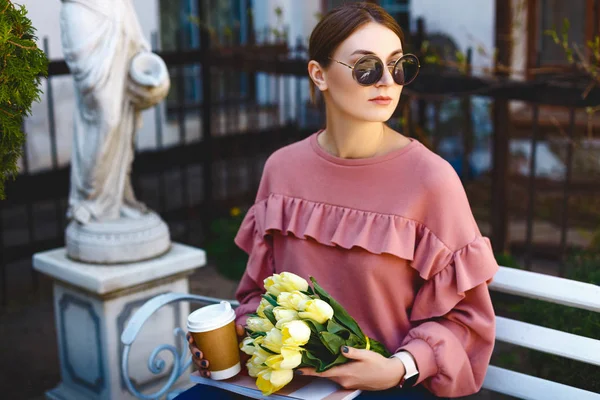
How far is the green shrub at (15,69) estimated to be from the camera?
1836mm

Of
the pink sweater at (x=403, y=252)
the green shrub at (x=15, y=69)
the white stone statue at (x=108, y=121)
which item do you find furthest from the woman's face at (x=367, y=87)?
the white stone statue at (x=108, y=121)

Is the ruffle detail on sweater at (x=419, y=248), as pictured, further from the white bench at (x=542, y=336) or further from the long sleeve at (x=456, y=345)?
the white bench at (x=542, y=336)

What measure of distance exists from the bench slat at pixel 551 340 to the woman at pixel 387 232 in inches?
11.9

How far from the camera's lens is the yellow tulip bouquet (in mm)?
1789

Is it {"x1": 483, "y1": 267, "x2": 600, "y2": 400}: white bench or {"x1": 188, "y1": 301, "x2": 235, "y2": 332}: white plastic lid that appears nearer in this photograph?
{"x1": 188, "y1": 301, "x2": 235, "y2": 332}: white plastic lid

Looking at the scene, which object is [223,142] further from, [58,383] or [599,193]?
[58,383]

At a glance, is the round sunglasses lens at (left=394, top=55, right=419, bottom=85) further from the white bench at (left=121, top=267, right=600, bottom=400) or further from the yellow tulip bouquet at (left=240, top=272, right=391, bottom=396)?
the white bench at (left=121, top=267, right=600, bottom=400)

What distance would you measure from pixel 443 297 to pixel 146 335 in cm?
159

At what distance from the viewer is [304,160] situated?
2227 millimetres

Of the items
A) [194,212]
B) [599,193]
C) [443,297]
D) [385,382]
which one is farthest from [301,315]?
[599,193]

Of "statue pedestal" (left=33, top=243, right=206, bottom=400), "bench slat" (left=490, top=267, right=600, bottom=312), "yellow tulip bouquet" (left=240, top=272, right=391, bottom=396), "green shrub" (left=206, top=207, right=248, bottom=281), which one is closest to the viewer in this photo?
"yellow tulip bouquet" (left=240, top=272, right=391, bottom=396)

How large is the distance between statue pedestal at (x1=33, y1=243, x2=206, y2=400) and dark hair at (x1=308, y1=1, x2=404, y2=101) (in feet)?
4.61

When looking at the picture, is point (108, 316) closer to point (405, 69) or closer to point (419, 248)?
point (419, 248)

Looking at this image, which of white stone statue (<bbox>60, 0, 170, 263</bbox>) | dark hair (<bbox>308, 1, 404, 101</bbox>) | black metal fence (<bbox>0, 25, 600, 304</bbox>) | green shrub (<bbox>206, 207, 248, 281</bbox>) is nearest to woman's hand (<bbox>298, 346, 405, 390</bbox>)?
dark hair (<bbox>308, 1, 404, 101</bbox>)
